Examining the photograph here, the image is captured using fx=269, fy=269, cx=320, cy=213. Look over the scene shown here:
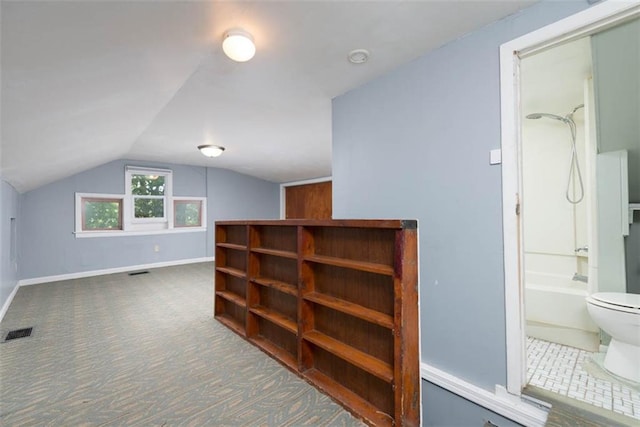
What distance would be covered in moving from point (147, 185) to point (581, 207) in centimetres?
687

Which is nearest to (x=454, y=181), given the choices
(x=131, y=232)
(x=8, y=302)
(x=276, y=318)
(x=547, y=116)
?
(x=276, y=318)

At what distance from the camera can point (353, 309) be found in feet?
4.86

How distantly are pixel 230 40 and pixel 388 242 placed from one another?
1466 millimetres

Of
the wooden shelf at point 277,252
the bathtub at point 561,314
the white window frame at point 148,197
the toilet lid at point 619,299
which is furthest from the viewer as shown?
the white window frame at point 148,197

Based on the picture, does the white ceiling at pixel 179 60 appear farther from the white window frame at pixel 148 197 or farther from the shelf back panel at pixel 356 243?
the white window frame at pixel 148 197

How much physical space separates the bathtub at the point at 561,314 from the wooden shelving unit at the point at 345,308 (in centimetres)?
187

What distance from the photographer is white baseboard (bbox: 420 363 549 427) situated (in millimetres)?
1438

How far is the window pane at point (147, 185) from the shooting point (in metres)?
5.44

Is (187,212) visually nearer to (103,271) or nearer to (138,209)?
(138,209)

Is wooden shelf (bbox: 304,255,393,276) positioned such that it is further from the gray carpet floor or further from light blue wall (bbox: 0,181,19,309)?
light blue wall (bbox: 0,181,19,309)

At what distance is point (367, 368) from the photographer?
139 cm

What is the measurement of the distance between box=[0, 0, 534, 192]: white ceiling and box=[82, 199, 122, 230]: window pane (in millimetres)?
2073

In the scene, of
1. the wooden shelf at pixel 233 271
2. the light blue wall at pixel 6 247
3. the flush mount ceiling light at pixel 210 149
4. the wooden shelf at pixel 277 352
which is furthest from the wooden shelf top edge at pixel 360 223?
the light blue wall at pixel 6 247

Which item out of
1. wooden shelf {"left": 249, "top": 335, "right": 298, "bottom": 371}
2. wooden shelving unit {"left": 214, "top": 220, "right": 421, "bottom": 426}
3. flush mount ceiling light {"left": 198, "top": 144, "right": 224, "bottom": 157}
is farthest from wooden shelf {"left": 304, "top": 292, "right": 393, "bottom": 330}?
flush mount ceiling light {"left": 198, "top": 144, "right": 224, "bottom": 157}
